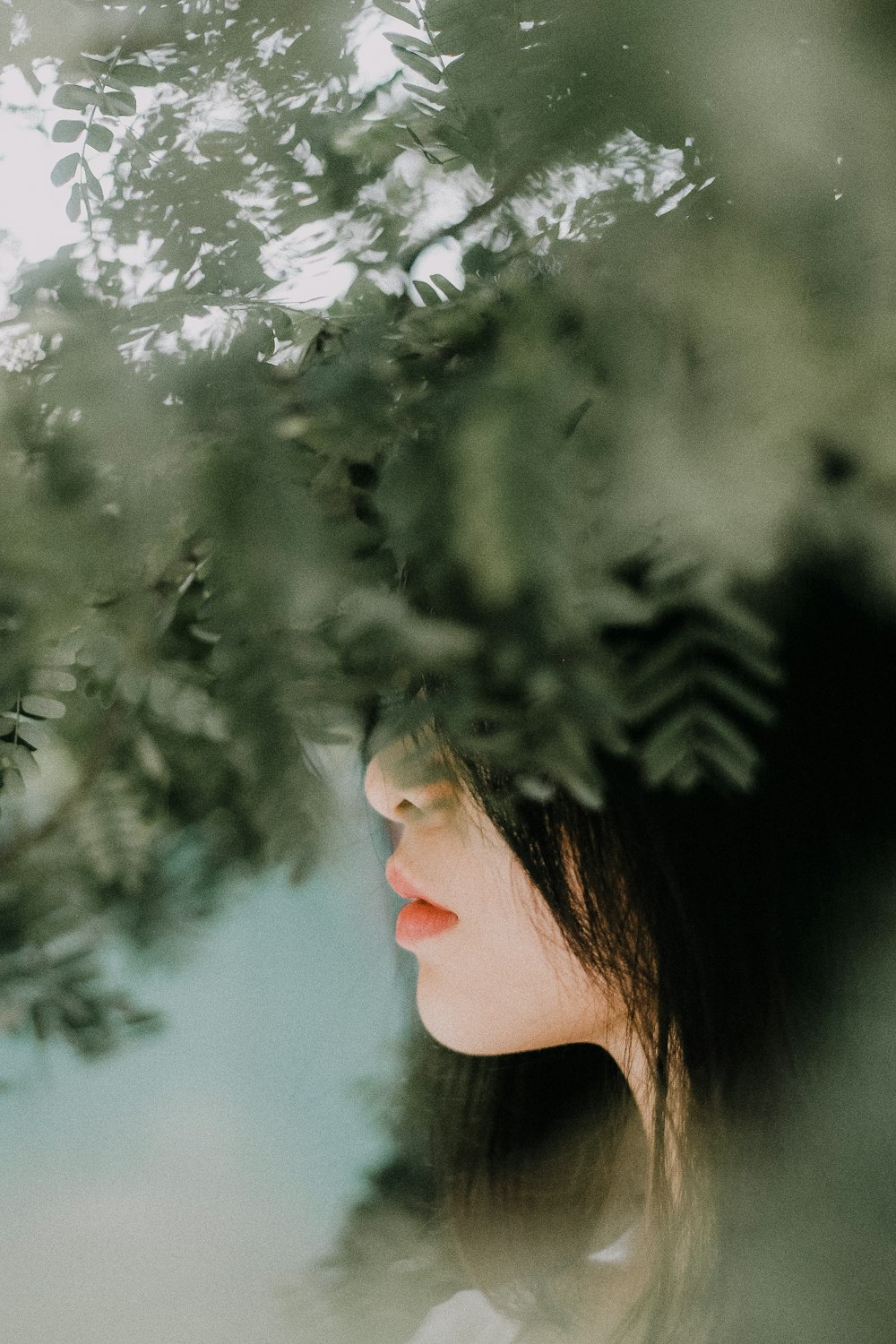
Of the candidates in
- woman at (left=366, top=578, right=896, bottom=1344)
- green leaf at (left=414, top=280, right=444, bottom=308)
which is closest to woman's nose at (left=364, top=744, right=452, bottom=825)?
woman at (left=366, top=578, right=896, bottom=1344)

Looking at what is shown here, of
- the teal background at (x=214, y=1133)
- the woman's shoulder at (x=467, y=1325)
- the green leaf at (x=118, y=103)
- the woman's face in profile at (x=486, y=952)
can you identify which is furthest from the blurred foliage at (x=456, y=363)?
the woman's shoulder at (x=467, y=1325)

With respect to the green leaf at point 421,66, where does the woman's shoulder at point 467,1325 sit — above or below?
below

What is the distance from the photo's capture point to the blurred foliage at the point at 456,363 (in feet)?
0.76

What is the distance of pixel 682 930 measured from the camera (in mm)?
500

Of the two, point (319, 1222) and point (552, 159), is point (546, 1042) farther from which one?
point (552, 159)

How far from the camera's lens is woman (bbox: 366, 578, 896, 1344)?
426 millimetres

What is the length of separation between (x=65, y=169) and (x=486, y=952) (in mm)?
424

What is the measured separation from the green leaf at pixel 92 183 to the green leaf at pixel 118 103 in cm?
2

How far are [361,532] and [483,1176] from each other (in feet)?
2.61

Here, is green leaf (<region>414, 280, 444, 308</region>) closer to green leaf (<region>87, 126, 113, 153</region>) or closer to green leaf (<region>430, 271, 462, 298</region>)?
green leaf (<region>430, 271, 462, 298</region>)

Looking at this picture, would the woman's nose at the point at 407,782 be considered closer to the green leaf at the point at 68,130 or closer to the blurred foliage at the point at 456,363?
the blurred foliage at the point at 456,363

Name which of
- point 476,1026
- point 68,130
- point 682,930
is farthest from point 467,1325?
point 68,130

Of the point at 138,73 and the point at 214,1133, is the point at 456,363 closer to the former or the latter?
the point at 138,73

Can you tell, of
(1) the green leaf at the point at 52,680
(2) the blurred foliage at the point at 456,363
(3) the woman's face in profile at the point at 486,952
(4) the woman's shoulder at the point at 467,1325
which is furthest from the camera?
(4) the woman's shoulder at the point at 467,1325
